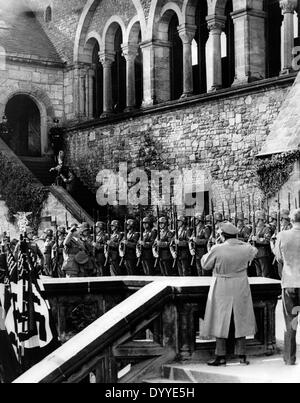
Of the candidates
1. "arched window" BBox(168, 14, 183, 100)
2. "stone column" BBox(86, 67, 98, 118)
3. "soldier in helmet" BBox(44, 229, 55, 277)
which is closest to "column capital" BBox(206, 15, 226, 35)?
"arched window" BBox(168, 14, 183, 100)

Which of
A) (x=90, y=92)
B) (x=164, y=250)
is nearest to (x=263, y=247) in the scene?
(x=164, y=250)

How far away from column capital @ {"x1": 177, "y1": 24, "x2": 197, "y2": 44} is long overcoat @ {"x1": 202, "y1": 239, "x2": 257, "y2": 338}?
610 inches

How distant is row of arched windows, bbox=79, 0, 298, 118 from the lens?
21000mm

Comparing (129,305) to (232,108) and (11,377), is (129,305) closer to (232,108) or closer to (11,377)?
(11,377)

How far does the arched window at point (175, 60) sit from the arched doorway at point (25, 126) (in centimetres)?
562

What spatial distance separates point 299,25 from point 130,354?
14502 mm

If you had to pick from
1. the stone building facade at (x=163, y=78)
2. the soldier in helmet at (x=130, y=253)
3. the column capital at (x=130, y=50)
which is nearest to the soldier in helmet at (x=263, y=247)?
the soldier in helmet at (x=130, y=253)

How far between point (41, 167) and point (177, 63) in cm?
529

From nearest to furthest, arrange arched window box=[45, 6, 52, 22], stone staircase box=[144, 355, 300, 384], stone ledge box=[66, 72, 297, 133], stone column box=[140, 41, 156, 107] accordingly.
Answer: stone staircase box=[144, 355, 300, 384] < stone ledge box=[66, 72, 297, 133] < stone column box=[140, 41, 156, 107] < arched window box=[45, 6, 52, 22]

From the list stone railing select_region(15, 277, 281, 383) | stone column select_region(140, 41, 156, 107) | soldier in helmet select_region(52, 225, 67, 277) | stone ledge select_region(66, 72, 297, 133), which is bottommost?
stone railing select_region(15, 277, 281, 383)

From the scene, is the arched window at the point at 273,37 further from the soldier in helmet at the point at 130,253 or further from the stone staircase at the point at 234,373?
the stone staircase at the point at 234,373

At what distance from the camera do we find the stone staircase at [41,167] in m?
25.6

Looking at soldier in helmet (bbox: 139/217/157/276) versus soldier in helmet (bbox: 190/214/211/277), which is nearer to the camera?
soldier in helmet (bbox: 190/214/211/277)

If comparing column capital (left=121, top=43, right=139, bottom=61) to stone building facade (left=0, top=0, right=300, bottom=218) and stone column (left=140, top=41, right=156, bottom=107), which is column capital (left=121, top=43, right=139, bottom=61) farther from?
stone column (left=140, top=41, right=156, bottom=107)
